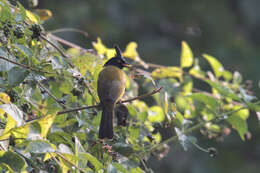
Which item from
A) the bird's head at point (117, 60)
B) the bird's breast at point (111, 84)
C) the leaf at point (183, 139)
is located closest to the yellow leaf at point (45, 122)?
the bird's breast at point (111, 84)

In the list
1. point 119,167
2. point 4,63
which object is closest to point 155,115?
point 119,167

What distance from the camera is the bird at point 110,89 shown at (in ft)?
6.36

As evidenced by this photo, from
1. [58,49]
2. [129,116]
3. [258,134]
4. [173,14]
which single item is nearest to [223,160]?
[258,134]

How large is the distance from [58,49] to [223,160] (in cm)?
565

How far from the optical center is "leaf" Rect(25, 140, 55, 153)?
1275 mm

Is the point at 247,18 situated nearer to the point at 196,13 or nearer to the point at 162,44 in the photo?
the point at 196,13

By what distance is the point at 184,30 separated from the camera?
27.3ft

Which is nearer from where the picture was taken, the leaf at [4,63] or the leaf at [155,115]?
the leaf at [4,63]

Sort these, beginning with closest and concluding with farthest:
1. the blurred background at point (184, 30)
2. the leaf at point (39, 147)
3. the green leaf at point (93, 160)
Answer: the leaf at point (39, 147) → the green leaf at point (93, 160) → the blurred background at point (184, 30)

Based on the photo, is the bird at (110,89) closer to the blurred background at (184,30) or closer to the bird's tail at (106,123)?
the bird's tail at (106,123)

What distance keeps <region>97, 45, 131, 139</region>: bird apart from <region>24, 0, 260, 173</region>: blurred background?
484 cm

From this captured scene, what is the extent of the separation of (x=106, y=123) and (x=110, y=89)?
0.99 feet

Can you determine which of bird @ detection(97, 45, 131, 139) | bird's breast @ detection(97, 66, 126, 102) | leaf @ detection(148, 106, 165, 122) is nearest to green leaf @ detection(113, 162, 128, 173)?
bird @ detection(97, 45, 131, 139)

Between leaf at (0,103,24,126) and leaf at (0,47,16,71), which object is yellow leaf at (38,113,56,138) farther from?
leaf at (0,47,16,71)
